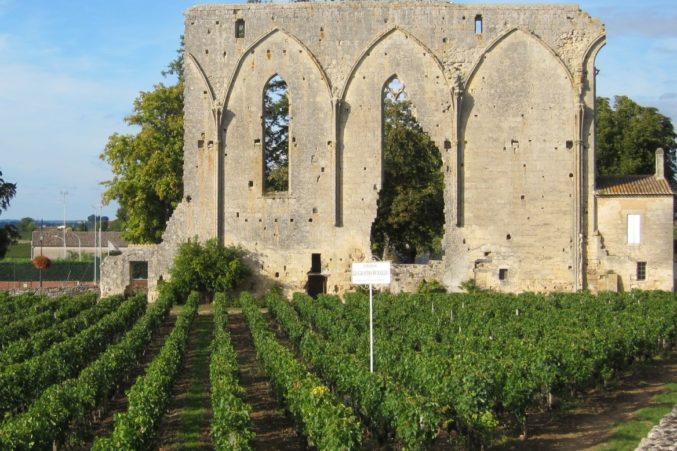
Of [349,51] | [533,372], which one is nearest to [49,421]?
[533,372]

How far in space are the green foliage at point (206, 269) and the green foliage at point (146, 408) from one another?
14.1 meters

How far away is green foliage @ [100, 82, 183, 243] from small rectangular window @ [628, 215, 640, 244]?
19.7m

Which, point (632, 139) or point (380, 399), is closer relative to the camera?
point (380, 399)

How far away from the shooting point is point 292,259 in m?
31.1

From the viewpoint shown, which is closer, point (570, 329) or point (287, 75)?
point (570, 329)

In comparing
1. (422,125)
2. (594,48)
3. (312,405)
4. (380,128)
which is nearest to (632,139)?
(594,48)

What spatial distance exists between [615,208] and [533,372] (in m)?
18.7

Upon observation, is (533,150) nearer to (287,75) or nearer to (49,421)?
(287,75)

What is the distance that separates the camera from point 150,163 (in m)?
38.8

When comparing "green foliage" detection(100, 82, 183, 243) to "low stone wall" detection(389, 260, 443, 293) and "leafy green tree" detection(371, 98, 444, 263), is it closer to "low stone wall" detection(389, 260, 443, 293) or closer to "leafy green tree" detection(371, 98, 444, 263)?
"leafy green tree" detection(371, 98, 444, 263)

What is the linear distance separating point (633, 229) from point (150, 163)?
2100cm

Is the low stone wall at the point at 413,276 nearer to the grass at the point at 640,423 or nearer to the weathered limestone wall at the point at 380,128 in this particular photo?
the weathered limestone wall at the point at 380,128

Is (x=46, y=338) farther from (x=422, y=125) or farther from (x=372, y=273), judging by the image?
(x=422, y=125)

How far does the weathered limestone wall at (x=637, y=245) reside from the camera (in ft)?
96.7
